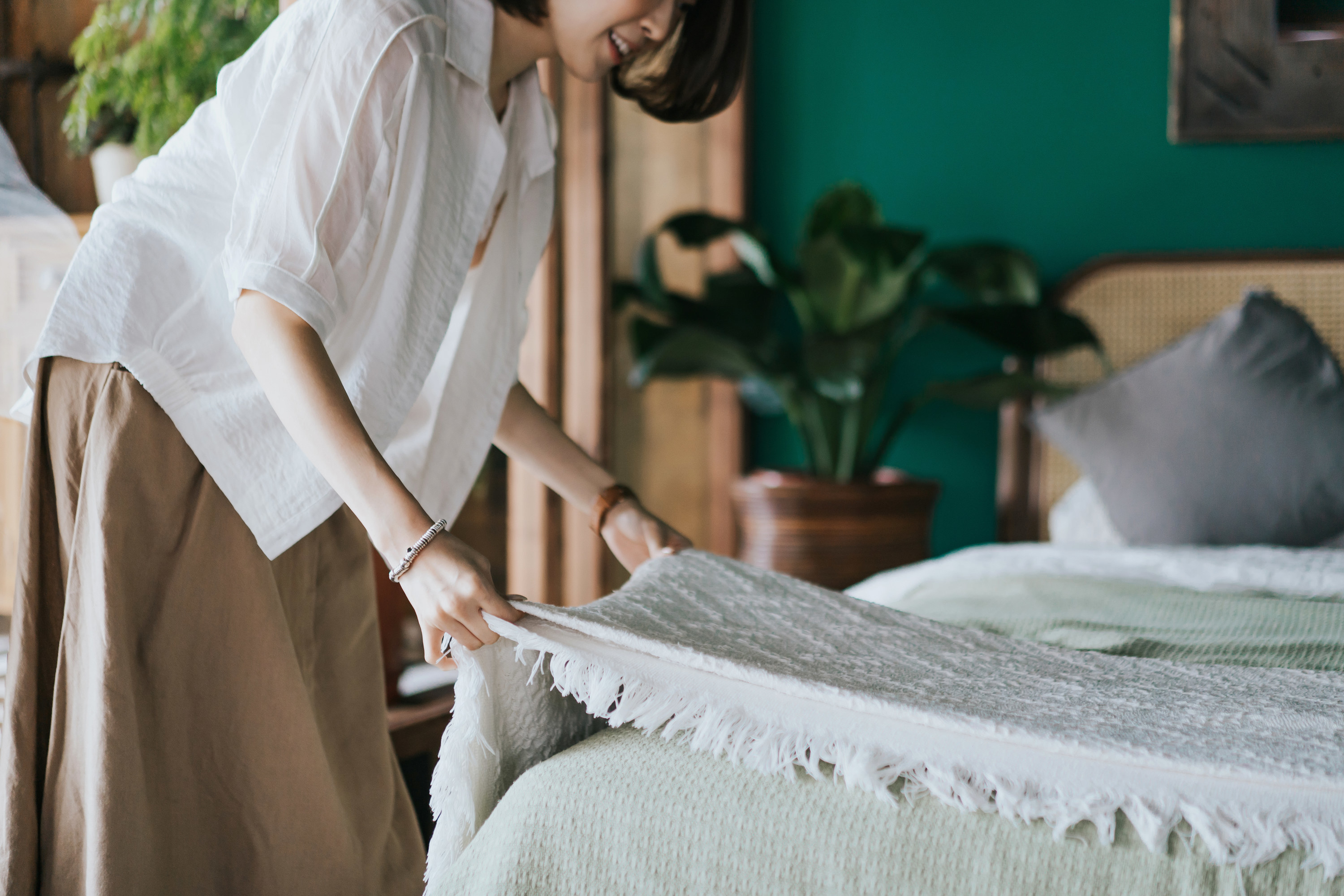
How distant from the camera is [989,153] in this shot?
265 centimetres

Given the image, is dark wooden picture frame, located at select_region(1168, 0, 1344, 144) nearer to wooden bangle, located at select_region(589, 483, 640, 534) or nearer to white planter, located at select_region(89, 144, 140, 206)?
wooden bangle, located at select_region(589, 483, 640, 534)

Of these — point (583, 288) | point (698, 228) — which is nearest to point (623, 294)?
point (583, 288)

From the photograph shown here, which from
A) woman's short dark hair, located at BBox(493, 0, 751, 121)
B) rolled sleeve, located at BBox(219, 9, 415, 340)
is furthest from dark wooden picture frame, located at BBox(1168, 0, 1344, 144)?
rolled sleeve, located at BBox(219, 9, 415, 340)

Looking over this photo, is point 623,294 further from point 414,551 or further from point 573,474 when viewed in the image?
point 414,551

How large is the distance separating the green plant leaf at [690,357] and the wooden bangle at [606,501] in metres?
1.22

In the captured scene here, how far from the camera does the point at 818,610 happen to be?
0.93 m

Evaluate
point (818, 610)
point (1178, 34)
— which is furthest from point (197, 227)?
point (1178, 34)

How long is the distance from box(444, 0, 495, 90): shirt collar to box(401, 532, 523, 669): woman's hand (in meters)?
0.44

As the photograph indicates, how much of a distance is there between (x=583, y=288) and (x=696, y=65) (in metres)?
1.36

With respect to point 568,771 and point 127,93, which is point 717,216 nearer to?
point 127,93

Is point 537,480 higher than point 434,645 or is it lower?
lower

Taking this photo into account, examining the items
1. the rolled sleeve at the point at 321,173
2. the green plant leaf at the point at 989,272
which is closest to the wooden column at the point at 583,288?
the green plant leaf at the point at 989,272

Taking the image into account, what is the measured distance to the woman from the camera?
0.75m

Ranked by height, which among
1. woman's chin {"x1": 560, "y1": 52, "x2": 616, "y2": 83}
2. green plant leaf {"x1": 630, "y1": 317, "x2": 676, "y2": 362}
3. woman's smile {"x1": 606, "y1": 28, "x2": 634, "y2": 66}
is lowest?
green plant leaf {"x1": 630, "y1": 317, "x2": 676, "y2": 362}
